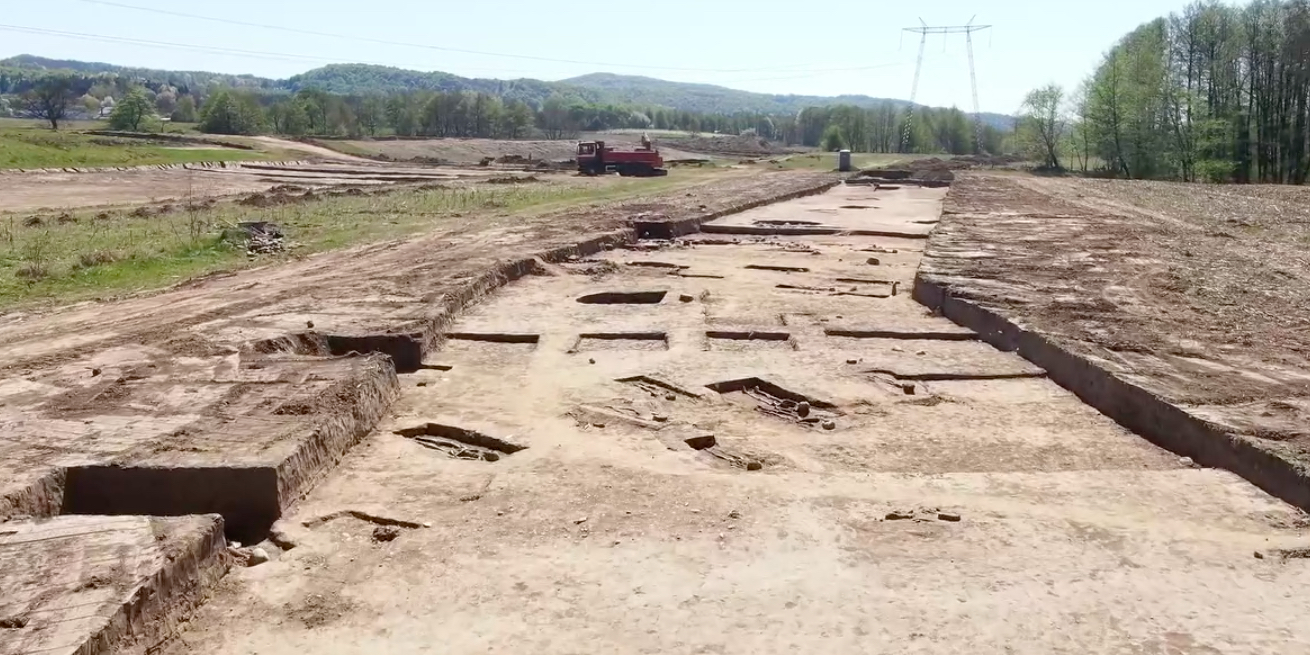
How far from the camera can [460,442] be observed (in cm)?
640

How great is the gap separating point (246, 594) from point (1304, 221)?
2033cm

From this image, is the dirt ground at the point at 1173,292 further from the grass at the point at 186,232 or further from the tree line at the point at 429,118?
the tree line at the point at 429,118

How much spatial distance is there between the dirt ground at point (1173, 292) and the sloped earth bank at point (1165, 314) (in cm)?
2

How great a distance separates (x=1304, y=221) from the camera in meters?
18.5

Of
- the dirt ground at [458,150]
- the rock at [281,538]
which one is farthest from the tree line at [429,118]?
the rock at [281,538]

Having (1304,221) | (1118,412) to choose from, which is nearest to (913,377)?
(1118,412)

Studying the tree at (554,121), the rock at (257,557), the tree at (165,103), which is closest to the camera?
the rock at (257,557)

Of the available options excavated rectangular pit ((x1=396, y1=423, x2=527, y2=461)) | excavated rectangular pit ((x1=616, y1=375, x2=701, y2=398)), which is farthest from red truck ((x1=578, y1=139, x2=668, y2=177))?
excavated rectangular pit ((x1=396, y1=423, x2=527, y2=461))

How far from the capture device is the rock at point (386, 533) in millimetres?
4715

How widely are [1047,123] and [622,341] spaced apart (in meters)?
55.3

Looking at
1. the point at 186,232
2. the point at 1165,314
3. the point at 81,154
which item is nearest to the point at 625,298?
the point at 1165,314

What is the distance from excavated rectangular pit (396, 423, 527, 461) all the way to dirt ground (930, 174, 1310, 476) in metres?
4.39

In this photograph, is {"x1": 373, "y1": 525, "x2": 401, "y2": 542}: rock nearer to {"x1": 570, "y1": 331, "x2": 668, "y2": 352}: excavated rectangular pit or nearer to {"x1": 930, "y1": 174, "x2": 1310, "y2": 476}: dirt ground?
{"x1": 570, "y1": 331, "x2": 668, "y2": 352}: excavated rectangular pit

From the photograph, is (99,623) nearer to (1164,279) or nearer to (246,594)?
(246,594)
